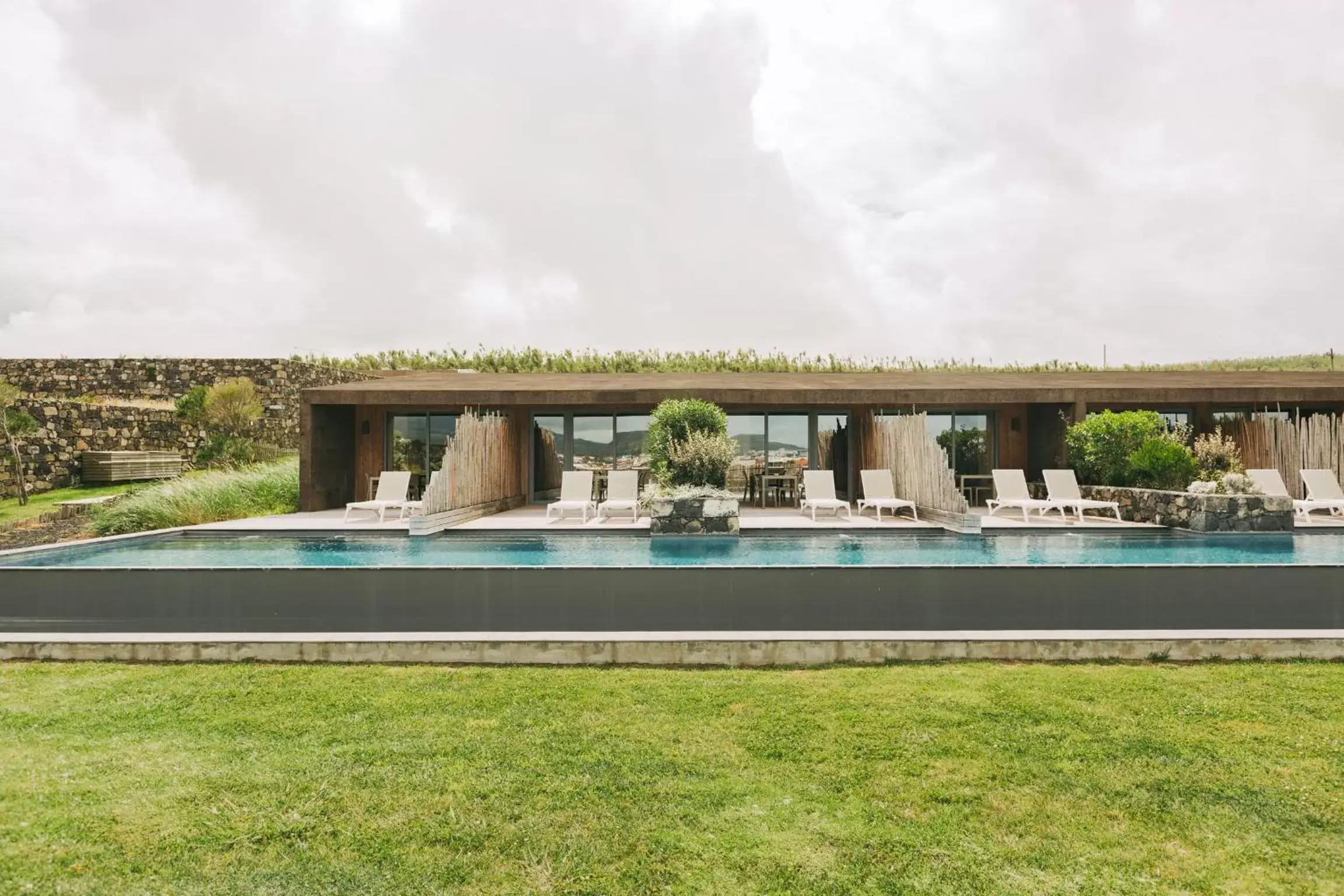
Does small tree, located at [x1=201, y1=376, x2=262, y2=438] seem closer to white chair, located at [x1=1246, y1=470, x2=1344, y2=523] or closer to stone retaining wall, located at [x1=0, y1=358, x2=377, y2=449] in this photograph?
stone retaining wall, located at [x1=0, y1=358, x2=377, y2=449]

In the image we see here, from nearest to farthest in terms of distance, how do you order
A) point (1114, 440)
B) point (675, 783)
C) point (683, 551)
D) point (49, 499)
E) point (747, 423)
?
point (675, 783)
point (683, 551)
point (1114, 440)
point (747, 423)
point (49, 499)

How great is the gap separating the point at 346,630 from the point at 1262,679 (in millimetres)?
6579

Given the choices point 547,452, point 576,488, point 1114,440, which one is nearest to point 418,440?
point 547,452

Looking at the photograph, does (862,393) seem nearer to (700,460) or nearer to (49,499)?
(700,460)

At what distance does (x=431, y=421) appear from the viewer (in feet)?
51.4

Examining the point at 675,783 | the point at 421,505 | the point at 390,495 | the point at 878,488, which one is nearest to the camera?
the point at 675,783

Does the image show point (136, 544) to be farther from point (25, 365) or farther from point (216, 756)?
point (25, 365)

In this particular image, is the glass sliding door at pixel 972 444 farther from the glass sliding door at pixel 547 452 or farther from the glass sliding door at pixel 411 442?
the glass sliding door at pixel 411 442

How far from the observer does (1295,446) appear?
13.5 m

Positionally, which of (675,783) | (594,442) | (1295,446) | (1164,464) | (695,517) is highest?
(594,442)

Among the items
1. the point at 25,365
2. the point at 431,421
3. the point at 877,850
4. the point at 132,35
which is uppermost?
the point at 132,35

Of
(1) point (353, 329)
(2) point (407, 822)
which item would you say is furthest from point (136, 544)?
(1) point (353, 329)

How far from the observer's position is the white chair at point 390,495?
12133mm

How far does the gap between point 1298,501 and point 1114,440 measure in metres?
3.25
